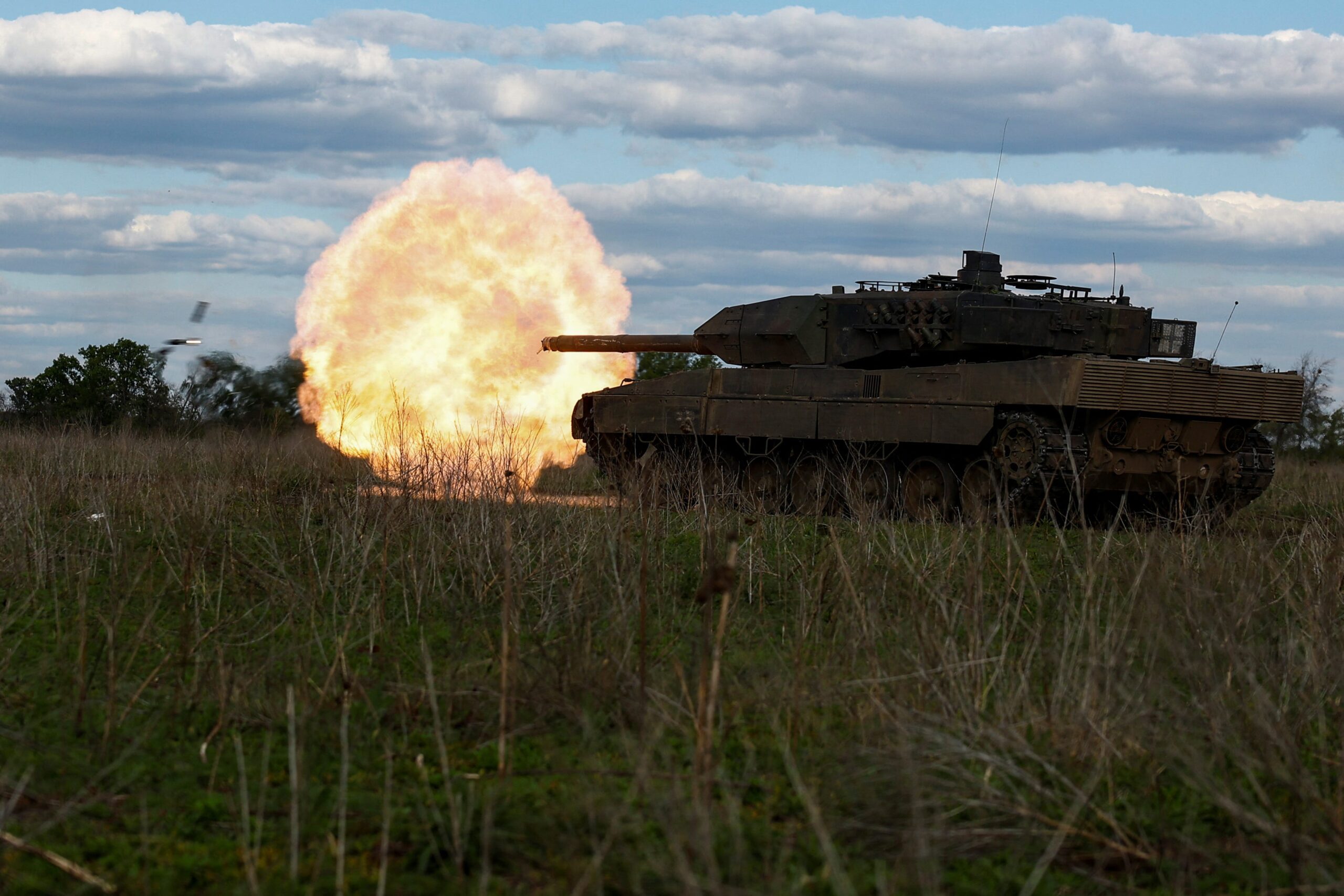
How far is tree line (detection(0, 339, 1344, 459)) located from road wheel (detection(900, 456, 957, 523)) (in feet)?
20.3

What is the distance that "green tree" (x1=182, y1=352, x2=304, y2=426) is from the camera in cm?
2070

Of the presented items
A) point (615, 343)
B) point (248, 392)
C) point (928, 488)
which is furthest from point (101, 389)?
point (928, 488)

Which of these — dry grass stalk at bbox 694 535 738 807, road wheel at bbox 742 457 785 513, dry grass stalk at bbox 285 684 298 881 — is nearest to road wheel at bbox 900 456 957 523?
road wheel at bbox 742 457 785 513

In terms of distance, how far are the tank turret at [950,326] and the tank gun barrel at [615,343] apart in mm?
1139

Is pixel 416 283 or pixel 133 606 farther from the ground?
pixel 416 283

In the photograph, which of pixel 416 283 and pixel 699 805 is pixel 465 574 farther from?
pixel 416 283

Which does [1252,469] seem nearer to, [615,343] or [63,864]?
[615,343]

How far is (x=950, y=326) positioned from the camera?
1633 cm

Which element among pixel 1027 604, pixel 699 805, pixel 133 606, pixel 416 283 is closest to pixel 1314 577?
pixel 1027 604

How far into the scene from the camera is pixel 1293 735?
567 centimetres

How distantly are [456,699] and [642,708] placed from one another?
106cm

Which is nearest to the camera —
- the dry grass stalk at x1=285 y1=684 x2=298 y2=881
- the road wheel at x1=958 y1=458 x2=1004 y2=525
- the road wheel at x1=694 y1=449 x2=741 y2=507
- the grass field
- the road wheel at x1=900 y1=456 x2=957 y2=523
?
the dry grass stalk at x1=285 y1=684 x2=298 y2=881

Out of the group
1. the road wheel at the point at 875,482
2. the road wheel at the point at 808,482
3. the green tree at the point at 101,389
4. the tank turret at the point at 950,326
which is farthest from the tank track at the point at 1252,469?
the green tree at the point at 101,389

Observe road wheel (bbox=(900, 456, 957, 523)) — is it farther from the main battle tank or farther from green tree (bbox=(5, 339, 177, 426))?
green tree (bbox=(5, 339, 177, 426))
